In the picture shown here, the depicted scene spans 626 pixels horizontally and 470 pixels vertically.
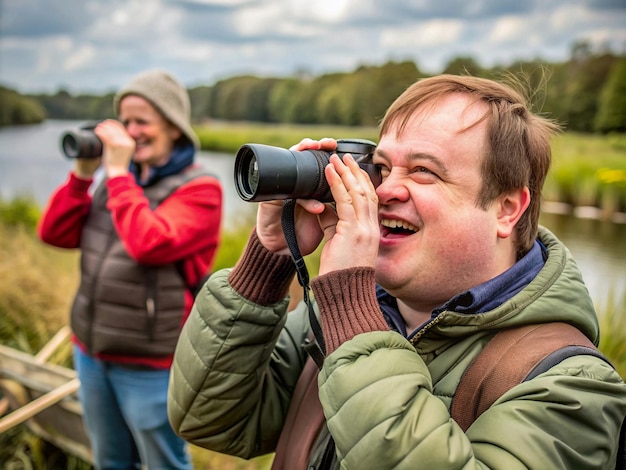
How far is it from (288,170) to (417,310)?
0.43m

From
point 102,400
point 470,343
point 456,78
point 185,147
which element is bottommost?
point 102,400

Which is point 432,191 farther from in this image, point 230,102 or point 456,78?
point 230,102

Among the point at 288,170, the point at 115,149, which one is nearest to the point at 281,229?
the point at 288,170

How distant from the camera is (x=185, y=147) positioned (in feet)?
9.36

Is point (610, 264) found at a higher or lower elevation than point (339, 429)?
lower

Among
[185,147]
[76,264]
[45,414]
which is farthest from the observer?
[76,264]

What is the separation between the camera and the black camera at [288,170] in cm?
126

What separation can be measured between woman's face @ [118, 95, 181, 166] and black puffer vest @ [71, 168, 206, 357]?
1.26 ft

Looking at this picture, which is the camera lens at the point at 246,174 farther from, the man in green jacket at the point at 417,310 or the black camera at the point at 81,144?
the black camera at the point at 81,144

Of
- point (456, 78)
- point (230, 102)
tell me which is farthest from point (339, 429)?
point (230, 102)

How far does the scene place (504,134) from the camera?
1338 millimetres

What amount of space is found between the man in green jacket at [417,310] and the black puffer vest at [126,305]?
103 cm

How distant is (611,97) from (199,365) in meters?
6.92

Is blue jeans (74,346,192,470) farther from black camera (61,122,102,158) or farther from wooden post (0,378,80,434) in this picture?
black camera (61,122,102,158)
